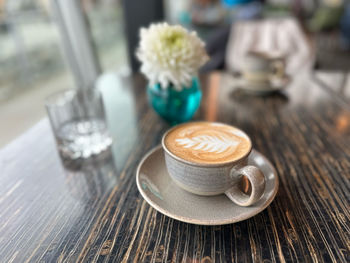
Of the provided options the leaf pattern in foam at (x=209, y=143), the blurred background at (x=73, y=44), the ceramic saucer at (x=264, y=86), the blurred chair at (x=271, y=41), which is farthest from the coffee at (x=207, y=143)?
the blurred chair at (x=271, y=41)

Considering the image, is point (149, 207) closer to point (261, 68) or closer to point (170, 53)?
point (170, 53)

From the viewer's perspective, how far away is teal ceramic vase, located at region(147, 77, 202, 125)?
582 mm

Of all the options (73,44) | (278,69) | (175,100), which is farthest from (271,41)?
(175,100)

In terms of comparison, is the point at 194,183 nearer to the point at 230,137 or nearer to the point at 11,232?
the point at 230,137

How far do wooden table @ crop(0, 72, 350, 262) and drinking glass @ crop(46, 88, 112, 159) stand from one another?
32 millimetres

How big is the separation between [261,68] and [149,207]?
1.88ft

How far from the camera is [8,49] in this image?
5.66ft

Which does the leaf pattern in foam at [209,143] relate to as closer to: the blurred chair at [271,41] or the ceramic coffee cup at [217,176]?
the ceramic coffee cup at [217,176]

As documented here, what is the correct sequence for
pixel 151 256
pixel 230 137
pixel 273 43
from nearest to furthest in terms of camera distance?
pixel 151 256 < pixel 230 137 < pixel 273 43

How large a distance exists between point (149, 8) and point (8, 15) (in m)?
0.95

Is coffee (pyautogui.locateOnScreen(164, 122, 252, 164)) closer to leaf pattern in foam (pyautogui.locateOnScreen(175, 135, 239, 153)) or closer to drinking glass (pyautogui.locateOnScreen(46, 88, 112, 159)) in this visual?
leaf pattern in foam (pyautogui.locateOnScreen(175, 135, 239, 153))

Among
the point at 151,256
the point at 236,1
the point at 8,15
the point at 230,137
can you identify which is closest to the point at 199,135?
the point at 230,137

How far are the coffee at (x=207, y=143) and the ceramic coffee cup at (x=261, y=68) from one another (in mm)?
398

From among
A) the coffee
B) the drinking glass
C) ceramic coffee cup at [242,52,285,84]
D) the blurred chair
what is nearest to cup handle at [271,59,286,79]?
ceramic coffee cup at [242,52,285,84]
